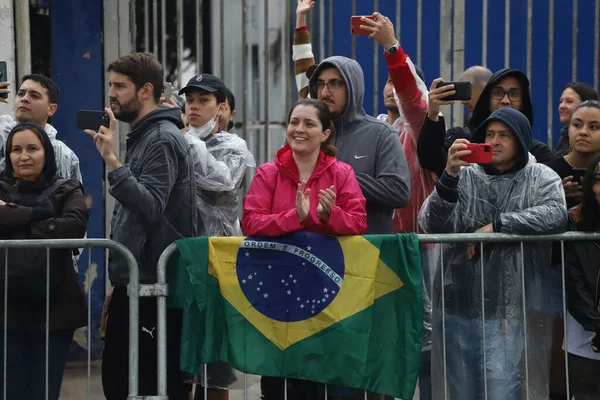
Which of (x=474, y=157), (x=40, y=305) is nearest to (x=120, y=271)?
(x=40, y=305)

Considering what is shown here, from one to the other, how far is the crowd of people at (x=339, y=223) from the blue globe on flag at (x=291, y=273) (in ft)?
0.25

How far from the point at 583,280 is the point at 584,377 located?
501 mm

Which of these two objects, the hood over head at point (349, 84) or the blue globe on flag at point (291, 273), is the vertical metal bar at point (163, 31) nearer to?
the hood over head at point (349, 84)

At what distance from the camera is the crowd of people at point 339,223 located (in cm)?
599

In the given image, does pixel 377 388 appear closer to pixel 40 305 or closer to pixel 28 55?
pixel 40 305

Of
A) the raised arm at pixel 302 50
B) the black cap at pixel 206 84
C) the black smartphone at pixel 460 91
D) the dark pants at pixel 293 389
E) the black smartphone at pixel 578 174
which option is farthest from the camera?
the raised arm at pixel 302 50

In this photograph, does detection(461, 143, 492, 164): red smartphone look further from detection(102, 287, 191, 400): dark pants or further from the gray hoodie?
detection(102, 287, 191, 400): dark pants

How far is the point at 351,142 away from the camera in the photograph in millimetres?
6426

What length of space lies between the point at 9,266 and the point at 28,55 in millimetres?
3608

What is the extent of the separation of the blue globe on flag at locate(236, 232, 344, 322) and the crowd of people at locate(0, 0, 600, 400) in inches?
3.0

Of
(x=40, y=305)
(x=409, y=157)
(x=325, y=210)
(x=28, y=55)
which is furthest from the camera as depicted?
(x=28, y=55)

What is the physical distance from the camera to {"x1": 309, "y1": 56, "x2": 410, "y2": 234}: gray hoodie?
6.22 metres

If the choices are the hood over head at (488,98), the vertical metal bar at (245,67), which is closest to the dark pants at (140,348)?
the hood over head at (488,98)

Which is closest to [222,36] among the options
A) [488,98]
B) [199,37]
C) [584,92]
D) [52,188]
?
[199,37]
